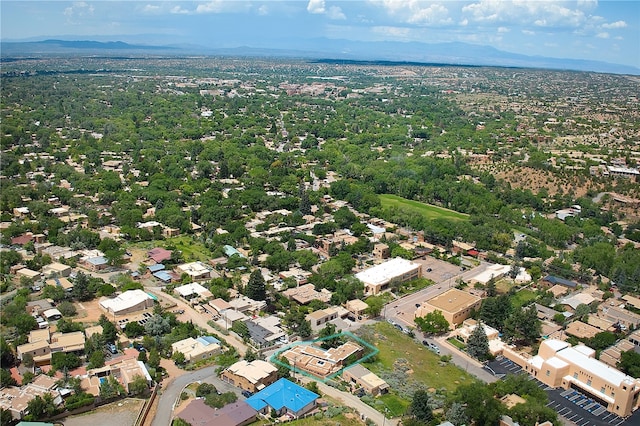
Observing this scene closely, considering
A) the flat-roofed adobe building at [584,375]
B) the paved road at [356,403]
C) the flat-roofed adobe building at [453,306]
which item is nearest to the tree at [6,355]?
the paved road at [356,403]

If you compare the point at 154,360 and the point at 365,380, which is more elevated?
the point at 154,360

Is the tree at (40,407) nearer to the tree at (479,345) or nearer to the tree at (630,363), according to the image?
the tree at (479,345)

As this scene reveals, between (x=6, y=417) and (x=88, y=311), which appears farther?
(x=88, y=311)

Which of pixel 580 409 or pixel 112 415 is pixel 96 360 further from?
pixel 580 409

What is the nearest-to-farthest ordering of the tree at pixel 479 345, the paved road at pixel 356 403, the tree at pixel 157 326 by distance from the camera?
the paved road at pixel 356 403 → the tree at pixel 479 345 → the tree at pixel 157 326

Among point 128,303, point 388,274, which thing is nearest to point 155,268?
point 128,303

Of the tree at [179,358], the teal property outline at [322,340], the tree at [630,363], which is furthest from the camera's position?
the tree at [630,363]

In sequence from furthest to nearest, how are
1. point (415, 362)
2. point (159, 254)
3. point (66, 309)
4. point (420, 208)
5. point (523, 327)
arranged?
point (420, 208) → point (159, 254) → point (523, 327) → point (66, 309) → point (415, 362)

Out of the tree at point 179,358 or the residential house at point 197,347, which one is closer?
the tree at point 179,358
